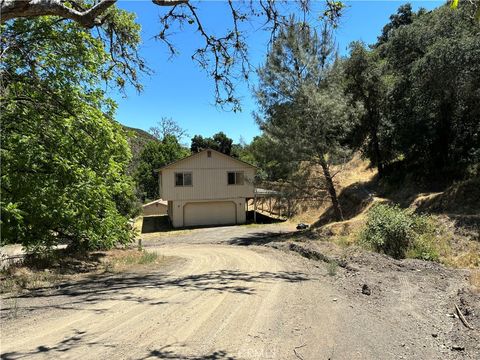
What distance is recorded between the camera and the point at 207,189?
3678cm

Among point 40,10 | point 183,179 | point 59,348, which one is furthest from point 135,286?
point 183,179

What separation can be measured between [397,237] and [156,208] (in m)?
37.2

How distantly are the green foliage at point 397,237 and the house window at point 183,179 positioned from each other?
75.2 ft

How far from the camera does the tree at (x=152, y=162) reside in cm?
5812

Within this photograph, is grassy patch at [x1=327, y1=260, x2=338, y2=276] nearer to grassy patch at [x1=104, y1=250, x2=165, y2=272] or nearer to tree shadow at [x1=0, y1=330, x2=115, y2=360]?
grassy patch at [x1=104, y1=250, x2=165, y2=272]

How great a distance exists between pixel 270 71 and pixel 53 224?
61.0 ft

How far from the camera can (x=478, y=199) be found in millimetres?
18938

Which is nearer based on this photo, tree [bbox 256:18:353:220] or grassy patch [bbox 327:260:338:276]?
grassy patch [bbox 327:260:338:276]

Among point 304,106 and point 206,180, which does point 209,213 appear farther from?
point 304,106

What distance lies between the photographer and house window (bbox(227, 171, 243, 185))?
123 ft

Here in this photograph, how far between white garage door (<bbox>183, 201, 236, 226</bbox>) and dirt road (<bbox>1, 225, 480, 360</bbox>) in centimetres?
2837

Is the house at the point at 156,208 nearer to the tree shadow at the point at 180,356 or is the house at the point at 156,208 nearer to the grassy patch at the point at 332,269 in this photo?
the grassy patch at the point at 332,269

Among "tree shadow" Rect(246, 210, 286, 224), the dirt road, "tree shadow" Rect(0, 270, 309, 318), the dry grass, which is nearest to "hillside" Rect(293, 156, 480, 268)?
"tree shadow" Rect(246, 210, 286, 224)

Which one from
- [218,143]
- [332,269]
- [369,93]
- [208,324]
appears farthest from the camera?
[218,143]
